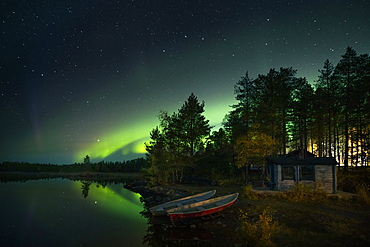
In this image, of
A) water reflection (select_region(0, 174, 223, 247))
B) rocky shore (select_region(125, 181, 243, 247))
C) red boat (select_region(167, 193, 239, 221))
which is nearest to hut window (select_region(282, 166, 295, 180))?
rocky shore (select_region(125, 181, 243, 247))

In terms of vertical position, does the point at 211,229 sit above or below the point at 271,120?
below

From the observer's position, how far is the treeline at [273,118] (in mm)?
25234

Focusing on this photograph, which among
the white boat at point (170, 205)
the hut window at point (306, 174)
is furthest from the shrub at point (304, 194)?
the white boat at point (170, 205)

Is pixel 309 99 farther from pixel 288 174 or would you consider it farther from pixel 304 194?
pixel 304 194

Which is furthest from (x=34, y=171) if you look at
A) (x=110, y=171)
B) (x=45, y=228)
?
(x=45, y=228)

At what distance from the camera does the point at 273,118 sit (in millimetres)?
27094

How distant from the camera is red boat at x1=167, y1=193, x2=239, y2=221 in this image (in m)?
14.7

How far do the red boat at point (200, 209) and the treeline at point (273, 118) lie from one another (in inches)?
348

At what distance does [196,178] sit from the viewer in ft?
133

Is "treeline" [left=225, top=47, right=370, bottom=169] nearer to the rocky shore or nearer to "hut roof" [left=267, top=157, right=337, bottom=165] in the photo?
"hut roof" [left=267, top=157, right=337, bottom=165]

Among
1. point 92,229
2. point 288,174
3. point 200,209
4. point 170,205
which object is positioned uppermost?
point 288,174

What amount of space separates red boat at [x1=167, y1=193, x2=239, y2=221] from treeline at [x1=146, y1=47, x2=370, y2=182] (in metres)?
8.85

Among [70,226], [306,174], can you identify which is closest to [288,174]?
[306,174]

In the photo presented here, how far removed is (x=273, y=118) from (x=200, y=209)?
699 inches
